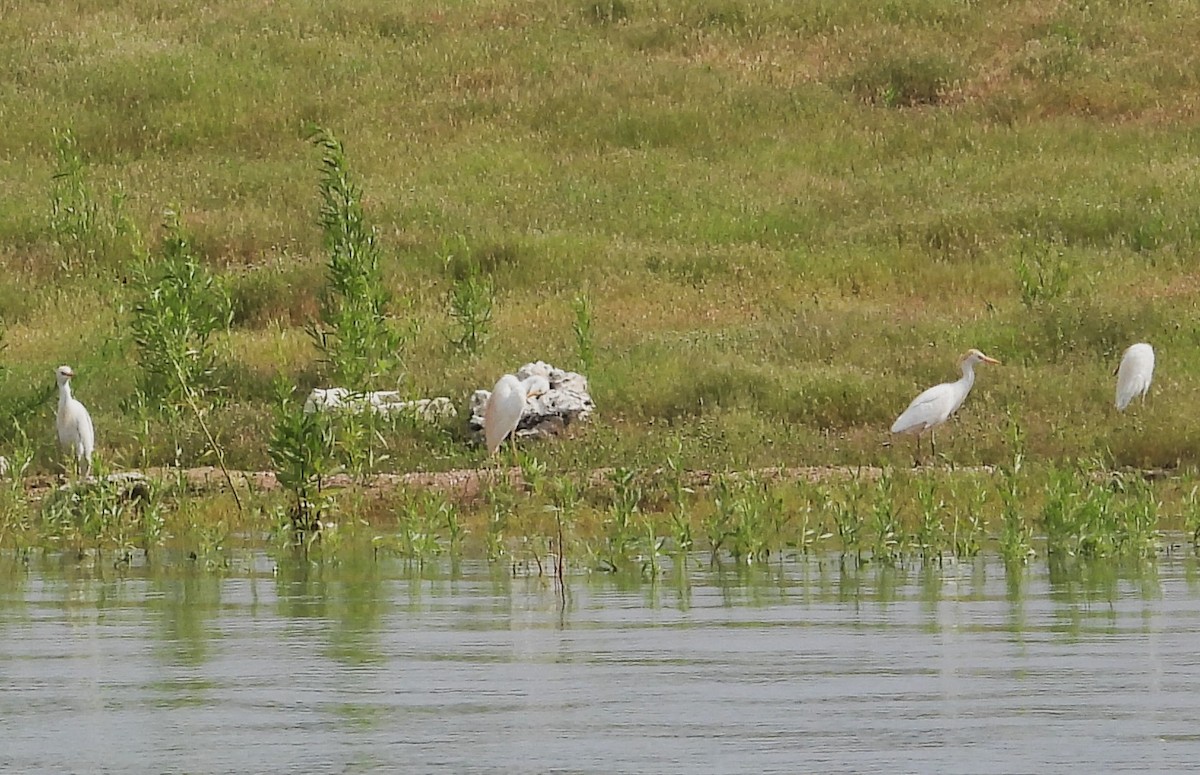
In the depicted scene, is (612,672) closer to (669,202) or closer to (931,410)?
(931,410)

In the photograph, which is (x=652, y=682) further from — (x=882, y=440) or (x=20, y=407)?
(x=20, y=407)

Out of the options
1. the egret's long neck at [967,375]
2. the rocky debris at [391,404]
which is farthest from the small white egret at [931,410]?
the rocky debris at [391,404]

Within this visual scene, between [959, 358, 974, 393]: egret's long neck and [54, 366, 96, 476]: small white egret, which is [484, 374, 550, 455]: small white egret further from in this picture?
[959, 358, 974, 393]: egret's long neck

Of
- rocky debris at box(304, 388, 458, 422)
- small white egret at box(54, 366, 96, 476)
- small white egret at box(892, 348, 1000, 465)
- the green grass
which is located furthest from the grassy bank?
small white egret at box(54, 366, 96, 476)

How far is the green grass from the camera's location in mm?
23547

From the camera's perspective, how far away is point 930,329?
2658 centimetres

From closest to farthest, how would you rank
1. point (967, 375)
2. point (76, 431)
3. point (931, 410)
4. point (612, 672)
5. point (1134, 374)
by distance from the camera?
1. point (612, 672)
2. point (76, 431)
3. point (931, 410)
4. point (967, 375)
5. point (1134, 374)

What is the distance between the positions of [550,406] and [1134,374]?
17.2ft

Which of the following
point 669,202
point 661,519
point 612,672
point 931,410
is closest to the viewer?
point 612,672

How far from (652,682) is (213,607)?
387cm

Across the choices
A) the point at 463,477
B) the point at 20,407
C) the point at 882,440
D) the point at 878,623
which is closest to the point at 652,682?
the point at 878,623

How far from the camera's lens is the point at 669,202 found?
35625mm

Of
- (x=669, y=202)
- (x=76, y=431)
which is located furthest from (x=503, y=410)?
(x=669, y=202)

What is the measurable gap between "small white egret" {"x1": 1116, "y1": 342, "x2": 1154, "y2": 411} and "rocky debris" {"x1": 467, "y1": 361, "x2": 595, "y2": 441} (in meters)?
4.78
